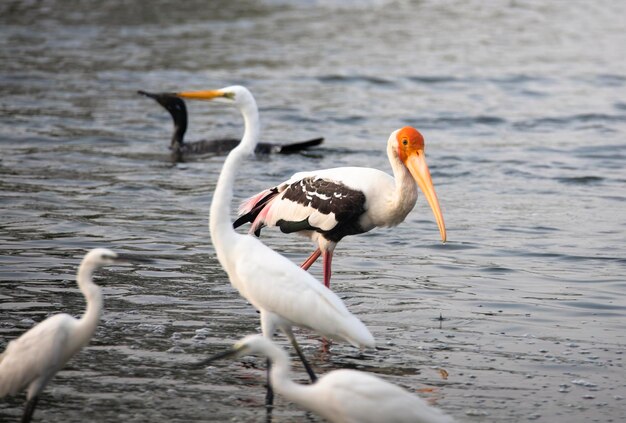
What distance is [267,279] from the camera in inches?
259

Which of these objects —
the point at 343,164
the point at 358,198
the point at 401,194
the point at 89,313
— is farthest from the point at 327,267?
the point at 343,164

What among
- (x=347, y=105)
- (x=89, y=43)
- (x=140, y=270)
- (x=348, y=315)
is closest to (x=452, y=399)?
(x=348, y=315)

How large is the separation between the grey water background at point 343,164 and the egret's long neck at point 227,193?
0.92 m

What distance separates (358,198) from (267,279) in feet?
7.81

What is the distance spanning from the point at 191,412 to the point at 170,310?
6.59 feet

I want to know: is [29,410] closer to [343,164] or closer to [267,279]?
[267,279]

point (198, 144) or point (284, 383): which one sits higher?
point (284, 383)

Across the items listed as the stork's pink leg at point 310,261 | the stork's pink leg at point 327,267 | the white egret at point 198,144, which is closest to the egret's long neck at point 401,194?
the stork's pink leg at point 327,267

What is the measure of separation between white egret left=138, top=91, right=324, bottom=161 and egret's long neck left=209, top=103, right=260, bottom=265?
26.3ft

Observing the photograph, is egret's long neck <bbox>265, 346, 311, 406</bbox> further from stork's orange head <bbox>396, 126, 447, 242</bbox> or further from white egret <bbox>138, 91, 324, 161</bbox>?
white egret <bbox>138, 91, 324, 161</bbox>

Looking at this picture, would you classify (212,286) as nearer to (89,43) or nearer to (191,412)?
(191,412)

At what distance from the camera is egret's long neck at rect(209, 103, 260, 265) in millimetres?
6633

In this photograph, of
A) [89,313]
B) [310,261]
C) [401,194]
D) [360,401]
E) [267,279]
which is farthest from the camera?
[310,261]

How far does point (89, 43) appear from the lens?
23938 mm
